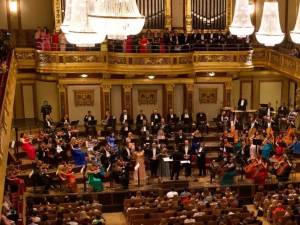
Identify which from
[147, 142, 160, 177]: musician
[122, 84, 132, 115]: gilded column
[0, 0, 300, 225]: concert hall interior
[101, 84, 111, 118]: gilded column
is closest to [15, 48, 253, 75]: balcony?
[0, 0, 300, 225]: concert hall interior

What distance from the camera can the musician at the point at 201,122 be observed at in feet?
68.7

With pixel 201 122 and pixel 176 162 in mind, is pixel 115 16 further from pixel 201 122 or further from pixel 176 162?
pixel 201 122

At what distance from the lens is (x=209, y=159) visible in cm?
1933

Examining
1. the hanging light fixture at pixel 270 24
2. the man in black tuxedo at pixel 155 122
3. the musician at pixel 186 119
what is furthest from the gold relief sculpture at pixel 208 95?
the hanging light fixture at pixel 270 24

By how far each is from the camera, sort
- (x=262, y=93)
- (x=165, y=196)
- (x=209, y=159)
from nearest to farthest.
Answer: (x=165, y=196)
(x=209, y=159)
(x=262, y=93)

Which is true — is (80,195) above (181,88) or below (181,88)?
below

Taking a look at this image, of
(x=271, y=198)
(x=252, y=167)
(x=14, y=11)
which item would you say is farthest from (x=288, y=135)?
(x=14, y=11)

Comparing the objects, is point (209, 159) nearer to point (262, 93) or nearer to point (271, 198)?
point (271, 198)

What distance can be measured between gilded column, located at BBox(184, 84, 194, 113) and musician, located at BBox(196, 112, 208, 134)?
3.55 ft

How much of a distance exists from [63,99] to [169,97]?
4.22 meters

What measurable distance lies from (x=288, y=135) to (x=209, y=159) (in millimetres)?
2885

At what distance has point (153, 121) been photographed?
2039 centimetres

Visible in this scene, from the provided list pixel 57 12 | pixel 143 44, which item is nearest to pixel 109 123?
pixel 143 44

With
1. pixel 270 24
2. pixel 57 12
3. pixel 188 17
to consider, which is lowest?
pixel 270 24
